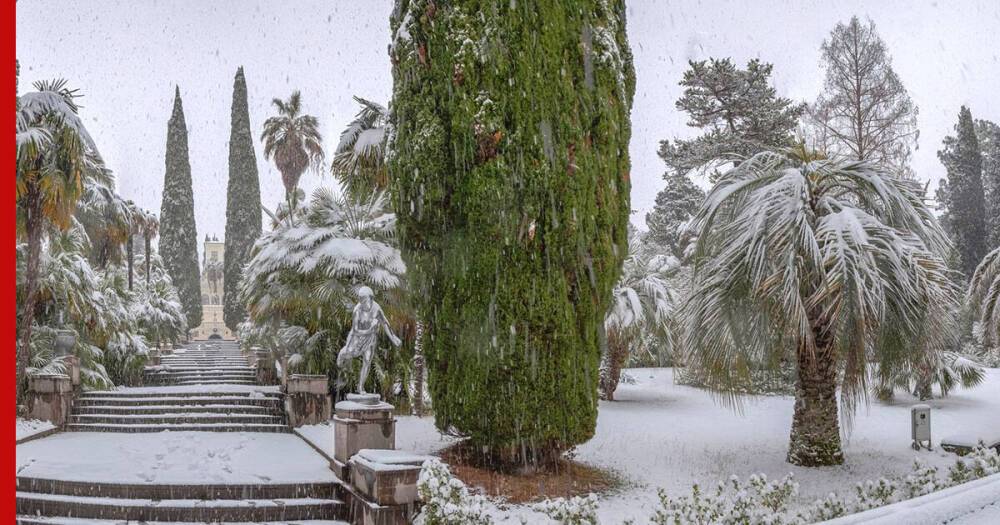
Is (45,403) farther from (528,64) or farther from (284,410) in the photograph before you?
(528,64)

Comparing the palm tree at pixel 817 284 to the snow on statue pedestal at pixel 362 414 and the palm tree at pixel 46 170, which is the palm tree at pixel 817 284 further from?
the palm tree at pixel 46 170

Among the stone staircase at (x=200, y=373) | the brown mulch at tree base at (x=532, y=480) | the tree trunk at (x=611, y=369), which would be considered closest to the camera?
the brown mulch at tree base at (x=532, y=480)

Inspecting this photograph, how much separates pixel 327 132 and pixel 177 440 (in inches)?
868

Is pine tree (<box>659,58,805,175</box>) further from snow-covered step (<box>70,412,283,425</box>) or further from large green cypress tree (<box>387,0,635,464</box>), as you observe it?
snow-covered step (<box>70,412,283,425</box>)

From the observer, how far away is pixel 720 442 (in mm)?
10719

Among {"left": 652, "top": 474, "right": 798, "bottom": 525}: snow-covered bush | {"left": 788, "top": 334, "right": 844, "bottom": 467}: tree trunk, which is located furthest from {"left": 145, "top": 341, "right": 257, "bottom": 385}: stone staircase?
{"left": 652, "top": 474, "right": 798, "bottom": 525}: snow-covered bush

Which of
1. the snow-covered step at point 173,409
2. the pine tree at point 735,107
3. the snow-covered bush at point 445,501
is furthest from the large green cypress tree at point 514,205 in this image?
the pine tree at point 735,107

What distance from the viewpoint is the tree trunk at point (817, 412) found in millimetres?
8695

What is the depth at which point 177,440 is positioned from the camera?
1045cm

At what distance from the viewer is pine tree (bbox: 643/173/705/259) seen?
1139 inches

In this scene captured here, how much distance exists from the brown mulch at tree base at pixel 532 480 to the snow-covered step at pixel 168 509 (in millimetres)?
1699

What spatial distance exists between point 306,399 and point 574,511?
7.00 meters

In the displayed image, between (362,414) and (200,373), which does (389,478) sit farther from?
(200,373)

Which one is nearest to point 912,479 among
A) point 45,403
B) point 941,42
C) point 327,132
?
point 941,42
